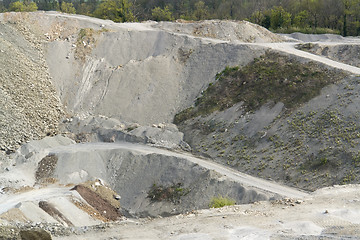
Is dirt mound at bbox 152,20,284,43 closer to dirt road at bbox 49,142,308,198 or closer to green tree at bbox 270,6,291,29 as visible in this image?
green tree at bbox 270,6,291,29

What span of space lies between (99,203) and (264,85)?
20.9m

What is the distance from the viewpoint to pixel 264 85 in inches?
1785

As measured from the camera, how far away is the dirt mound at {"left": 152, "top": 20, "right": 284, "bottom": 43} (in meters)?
57.5

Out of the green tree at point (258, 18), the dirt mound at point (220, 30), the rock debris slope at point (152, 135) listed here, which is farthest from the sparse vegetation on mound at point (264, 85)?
the green tree at point (258, 18)

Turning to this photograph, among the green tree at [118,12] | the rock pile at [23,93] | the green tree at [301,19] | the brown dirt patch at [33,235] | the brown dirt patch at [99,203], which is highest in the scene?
the green tree at [118,12]

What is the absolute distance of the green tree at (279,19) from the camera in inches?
2872

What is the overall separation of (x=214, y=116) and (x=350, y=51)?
61.9 ft

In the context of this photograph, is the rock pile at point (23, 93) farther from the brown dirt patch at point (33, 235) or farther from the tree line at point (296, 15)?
the tree line at point (296, 15)

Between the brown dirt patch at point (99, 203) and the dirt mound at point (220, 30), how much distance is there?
28617 millimetres

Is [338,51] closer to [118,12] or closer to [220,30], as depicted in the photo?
[220,30]

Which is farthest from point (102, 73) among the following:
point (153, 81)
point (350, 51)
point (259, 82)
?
point (350, 51)

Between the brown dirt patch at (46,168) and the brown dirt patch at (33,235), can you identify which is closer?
the brown dirt patch at (33,235)

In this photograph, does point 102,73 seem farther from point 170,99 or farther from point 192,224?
point 192,224

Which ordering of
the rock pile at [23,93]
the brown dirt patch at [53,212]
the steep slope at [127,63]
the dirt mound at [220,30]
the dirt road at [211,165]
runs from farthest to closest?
the dirt mound at [220,30] < the steep slope at [127,63] < the rock pile at [23,93] < the dirt road at [211,165] < the brown dirt patch at [53,212]
